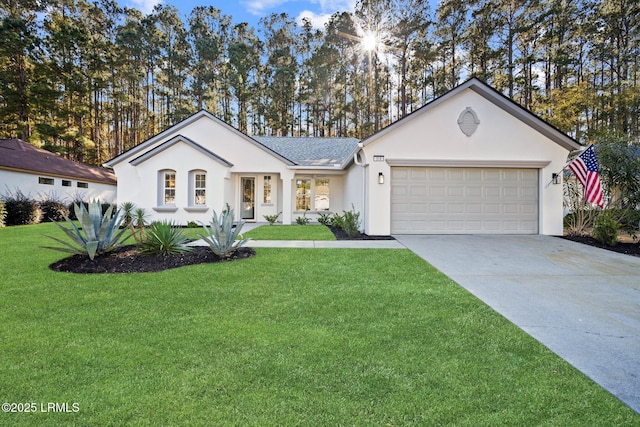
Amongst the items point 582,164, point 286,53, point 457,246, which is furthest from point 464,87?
point 286,53

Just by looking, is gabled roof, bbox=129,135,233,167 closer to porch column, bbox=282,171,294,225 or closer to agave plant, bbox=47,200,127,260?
porch column, bbox=282,171,294,225

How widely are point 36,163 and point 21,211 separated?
4889 mm

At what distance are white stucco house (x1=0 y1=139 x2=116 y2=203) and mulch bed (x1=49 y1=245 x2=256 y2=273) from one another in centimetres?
1189

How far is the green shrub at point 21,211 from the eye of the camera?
15141 millimetres

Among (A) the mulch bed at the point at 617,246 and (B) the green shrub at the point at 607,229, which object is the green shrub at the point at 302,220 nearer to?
(A) the mulch bed at the point at 617,246

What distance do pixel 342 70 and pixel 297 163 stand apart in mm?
19433

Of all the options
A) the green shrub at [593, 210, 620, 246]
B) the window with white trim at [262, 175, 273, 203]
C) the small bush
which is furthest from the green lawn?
the window with white trim at [262, 175, 273, 203]

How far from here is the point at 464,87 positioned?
35.5 feet

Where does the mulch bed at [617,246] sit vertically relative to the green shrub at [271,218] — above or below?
Answer: below

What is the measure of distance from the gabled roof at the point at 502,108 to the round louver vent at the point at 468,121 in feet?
2.29

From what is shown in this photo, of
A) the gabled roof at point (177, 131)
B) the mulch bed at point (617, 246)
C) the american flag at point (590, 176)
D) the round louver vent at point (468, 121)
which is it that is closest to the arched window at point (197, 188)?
the gabled roof at point (177, 131)

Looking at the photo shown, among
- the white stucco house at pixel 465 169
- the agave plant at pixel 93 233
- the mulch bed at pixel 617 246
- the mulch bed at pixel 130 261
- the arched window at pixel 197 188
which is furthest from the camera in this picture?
the arched window at pixel 197 188

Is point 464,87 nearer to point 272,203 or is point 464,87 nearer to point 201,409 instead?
point 272,203

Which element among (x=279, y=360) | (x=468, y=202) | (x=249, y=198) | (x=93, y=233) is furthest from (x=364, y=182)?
(x=279, y=360)
